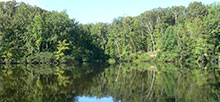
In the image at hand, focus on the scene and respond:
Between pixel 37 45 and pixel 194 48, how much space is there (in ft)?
110

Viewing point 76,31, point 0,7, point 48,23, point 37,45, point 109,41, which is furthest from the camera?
point 0,7

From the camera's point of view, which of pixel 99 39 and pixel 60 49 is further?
pixel 99 39

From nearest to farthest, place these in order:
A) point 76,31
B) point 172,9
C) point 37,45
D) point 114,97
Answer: point 114,97, point 37,45, point 76,31, point 172,9

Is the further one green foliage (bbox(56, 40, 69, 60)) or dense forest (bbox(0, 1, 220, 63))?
green foliage (bbox(56, 40, 69, 60))

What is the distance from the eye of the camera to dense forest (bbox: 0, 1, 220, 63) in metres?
45.2

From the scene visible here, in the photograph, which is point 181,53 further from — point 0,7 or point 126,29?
point 0,7

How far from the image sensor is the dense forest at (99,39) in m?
45.2

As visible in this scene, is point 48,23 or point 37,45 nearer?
point 37,45

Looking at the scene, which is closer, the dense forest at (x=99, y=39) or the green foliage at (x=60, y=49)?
the dense forest at (x=99, y=39)

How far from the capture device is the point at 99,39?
213 feet

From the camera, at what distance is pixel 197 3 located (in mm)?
71375

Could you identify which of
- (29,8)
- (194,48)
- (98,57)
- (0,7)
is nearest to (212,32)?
(194,48)

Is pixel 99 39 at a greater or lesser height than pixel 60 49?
greater

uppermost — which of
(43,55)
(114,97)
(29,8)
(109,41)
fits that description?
(29,8)
